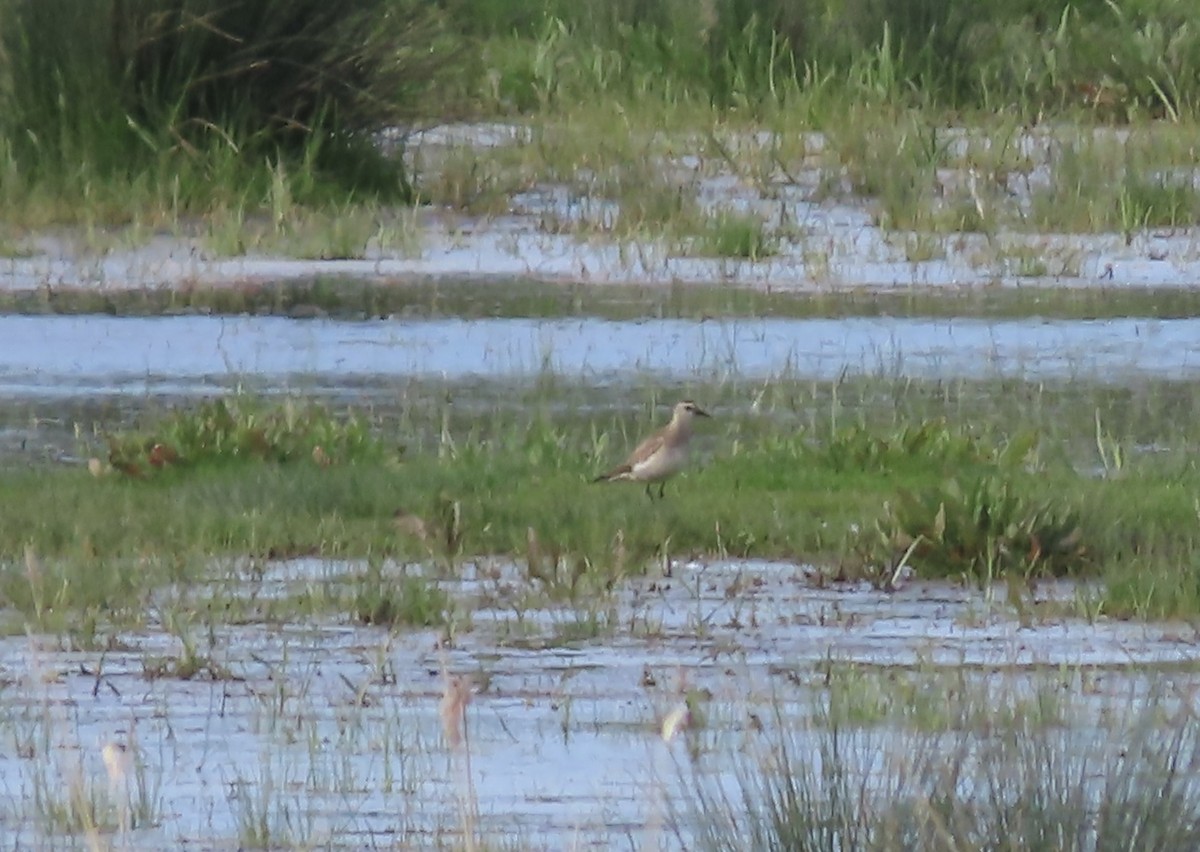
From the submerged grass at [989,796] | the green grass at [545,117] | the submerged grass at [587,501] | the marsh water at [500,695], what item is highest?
the submerged grass at [989,796]

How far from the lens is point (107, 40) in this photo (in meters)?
13.8

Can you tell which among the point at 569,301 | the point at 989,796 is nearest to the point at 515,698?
the point at 989,796

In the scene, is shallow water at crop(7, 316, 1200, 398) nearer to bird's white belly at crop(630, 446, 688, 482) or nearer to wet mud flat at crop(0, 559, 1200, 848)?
bird's white belly at crop(630, 446, 688, 482)

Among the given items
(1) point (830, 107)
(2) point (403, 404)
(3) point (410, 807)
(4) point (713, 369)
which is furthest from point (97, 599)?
(1) point (830, 107)

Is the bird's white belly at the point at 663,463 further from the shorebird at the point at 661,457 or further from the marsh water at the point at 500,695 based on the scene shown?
the marsh water at the point at 500,695

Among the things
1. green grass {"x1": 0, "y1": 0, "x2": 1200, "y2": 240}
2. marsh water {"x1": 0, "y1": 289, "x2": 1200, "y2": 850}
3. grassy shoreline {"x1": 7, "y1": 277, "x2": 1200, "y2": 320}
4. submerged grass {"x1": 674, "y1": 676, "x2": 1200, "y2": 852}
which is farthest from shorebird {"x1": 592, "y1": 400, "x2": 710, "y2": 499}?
green grass {"x1": 0, "y1": 0, "x2": 1200, "y2": 240}

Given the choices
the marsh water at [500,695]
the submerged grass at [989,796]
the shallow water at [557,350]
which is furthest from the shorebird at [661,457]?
the submerged grass at [989,796]

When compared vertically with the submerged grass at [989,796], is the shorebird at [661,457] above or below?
below

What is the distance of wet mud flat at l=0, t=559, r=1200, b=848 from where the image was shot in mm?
4820

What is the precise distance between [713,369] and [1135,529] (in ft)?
11.3

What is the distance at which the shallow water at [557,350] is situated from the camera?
10.8 metres

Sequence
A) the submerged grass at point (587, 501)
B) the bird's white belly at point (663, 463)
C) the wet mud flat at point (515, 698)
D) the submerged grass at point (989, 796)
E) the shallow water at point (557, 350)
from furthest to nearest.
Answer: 1. the shallow water at point (557, 350)
2. the bird's white belly at point (663, 463)
3. the submerged grass at point (587, 501)
4. the wet mud flat at point (515, 698)
5. the submerged grass at point (989, 796)

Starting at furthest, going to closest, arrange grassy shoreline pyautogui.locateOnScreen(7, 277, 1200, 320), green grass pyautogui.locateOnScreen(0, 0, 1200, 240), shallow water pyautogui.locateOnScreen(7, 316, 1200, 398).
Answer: green grass pyautogui.locateOnScreen(0, 0, 1200, 240) → grassy shoreline pyautogui.locateOnScreen(7, 277, 1200, 320) → shallow water pyautogui.locateOnScreen(7, 316, 1200, 398)

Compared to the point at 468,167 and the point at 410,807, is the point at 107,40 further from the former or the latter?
the point at 410,807
